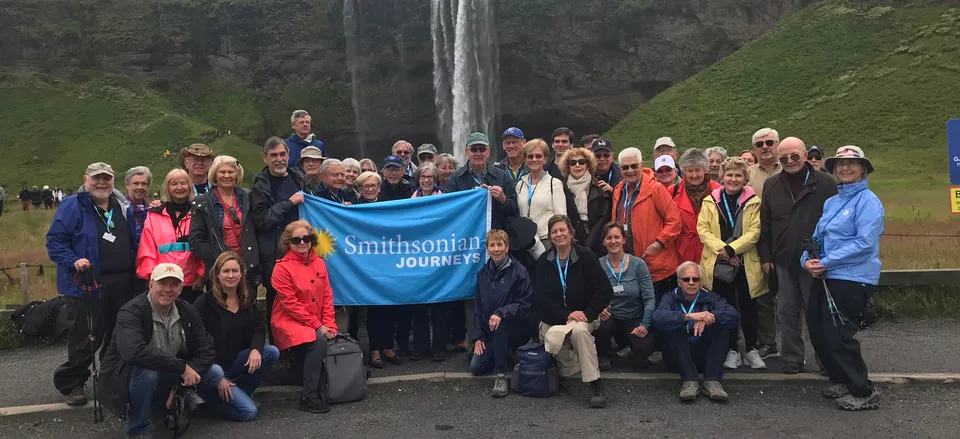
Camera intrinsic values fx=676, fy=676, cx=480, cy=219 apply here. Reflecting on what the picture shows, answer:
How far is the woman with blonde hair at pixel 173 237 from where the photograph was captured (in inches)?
257

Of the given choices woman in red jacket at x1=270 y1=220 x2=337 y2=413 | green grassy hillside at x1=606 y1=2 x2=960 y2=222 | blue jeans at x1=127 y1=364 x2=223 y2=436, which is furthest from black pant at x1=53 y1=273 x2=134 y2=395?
green grassy hillside at x1=606 y1=2 x2=960 y2=222

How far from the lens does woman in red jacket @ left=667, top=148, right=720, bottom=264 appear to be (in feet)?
24.9

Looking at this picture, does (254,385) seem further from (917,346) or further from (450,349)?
(917,346)

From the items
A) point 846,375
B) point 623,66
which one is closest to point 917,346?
point 846,375

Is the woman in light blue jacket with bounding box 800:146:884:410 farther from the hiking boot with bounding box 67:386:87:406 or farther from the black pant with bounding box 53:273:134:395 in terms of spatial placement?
the hiking boot with bounding box 67:386:87:406

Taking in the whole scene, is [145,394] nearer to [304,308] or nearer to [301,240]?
[304,308]

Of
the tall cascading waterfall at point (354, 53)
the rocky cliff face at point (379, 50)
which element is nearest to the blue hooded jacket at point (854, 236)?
the rocky cliff face at point (379, 50)

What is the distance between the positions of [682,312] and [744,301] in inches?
48.0

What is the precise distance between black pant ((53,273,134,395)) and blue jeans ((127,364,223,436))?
1.10 metres

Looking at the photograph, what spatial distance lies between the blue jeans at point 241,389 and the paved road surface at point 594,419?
11 cm

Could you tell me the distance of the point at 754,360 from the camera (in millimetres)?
7043

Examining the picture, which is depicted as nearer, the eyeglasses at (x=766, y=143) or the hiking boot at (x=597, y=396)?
the hiking boot at (x=597, y=396)

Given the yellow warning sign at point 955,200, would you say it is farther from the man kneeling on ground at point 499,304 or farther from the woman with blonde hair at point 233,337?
the woman with blonde hair at point 233,337

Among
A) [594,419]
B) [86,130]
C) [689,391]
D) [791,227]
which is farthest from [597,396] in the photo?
[86,130]
